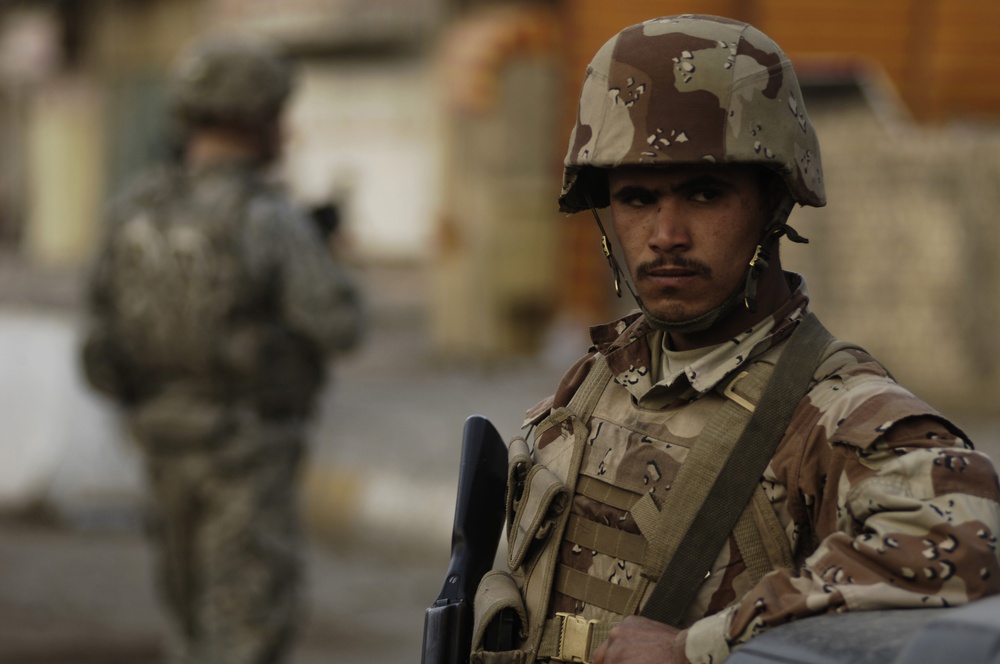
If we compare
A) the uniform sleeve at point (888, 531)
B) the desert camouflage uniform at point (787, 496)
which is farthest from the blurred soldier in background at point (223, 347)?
the uniform sleeve at point (888, 531)

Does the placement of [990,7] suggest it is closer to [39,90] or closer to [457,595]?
[457,595]

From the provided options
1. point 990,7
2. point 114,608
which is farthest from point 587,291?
point 114,608

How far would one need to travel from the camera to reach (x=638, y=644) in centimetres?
196

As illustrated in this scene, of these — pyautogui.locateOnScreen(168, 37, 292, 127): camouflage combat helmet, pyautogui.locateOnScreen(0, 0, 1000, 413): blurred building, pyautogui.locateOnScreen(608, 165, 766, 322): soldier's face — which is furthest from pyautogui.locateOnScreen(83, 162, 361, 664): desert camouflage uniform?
pyautogui.locateOnScreen(608, 165, 766, 322): soldier's face

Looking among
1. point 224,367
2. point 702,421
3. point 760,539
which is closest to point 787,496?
point 760,539

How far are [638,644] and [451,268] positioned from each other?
10688mm

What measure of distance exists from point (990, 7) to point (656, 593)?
12.0 meters

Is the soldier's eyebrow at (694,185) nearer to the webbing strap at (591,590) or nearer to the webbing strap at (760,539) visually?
the webbing strap at (760,539)

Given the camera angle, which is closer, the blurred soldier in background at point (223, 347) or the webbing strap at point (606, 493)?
the webbing strap at point (606, 493)

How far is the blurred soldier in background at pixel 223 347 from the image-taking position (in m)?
5.05

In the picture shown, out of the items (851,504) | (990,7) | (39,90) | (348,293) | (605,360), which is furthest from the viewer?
(39,90)

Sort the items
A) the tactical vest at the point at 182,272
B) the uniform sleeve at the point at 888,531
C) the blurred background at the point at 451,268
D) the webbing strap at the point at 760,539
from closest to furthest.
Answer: the uniform sleeve at the point at 888,531 → the webbing strap at the point at 760,539 → the tactical vest at the point at 182,272 → the blurred background at the point at 451,268

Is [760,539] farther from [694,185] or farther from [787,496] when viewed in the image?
[694,185]

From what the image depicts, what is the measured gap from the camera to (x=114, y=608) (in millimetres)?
7207
